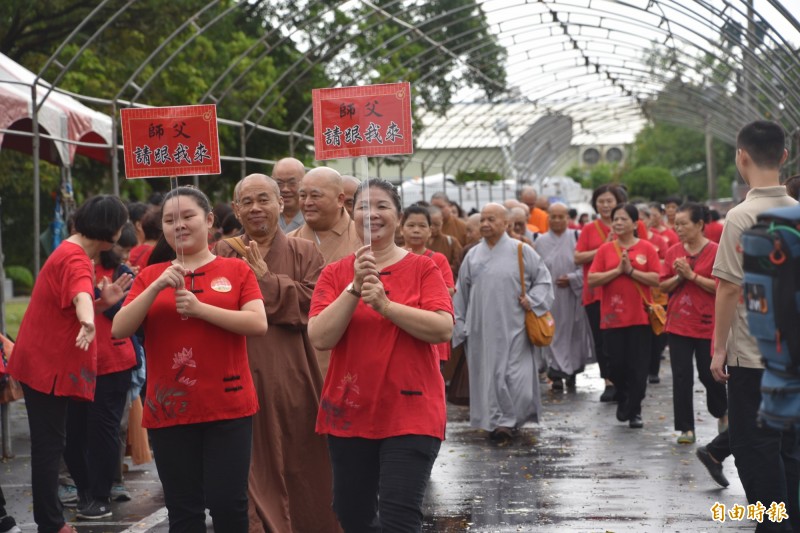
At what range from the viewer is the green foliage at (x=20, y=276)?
129 ft

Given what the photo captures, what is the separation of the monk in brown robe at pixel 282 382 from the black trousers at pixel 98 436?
5.72 feet

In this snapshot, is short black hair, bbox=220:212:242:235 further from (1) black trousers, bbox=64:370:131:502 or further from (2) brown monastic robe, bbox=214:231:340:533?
Answer: (2) brown monastic robe, bbox=214:231:340:533

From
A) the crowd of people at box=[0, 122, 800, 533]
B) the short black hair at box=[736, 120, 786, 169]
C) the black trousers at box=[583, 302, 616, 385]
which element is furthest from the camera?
the black trousers at box=[583, 302, 616, 385]

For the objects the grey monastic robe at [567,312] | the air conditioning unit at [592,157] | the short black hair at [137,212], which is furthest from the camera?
the air conditioning unit at [592,157]

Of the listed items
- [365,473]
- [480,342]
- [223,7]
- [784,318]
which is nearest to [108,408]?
A: [365,473]

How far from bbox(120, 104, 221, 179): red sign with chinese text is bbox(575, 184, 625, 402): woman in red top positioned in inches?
314

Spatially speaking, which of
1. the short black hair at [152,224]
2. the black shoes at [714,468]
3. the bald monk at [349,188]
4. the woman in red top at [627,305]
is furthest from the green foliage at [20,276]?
the black shoes at [714,468]

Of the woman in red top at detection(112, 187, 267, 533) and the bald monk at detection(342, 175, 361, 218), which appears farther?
the bald monk at detection(342, 175, 361, 218)

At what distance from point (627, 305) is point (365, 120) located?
22.0 ft

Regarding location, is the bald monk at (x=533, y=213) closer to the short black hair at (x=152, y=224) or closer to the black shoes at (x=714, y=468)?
the short black hair at (x=152, y=224)

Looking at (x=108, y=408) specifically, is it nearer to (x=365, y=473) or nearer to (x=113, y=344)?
(x=113, y=344)

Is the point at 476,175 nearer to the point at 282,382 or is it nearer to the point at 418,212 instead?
the point at 418,212

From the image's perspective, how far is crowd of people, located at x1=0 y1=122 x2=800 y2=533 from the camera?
211 inches

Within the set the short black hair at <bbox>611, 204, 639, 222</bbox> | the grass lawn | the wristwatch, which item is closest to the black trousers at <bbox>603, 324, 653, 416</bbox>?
the short black hair at <bbox>611, 204, 639, 222</bbox>
